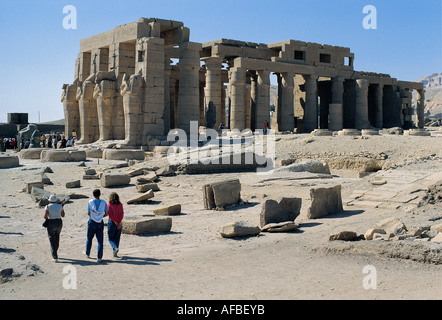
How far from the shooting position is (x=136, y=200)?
40.2 ft

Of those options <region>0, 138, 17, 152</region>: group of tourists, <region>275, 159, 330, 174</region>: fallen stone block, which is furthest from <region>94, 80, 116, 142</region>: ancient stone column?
<region>275, 159, 330, 174</region>: fallen stone block

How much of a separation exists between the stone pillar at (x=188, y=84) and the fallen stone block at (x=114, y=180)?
8.92 metres

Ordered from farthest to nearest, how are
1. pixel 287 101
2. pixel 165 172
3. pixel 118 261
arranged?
pixel 287 101 → pixel 165 172 → pixel 118 261

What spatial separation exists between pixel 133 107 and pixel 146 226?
13.7 meters

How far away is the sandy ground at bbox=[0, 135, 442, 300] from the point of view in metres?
5.56

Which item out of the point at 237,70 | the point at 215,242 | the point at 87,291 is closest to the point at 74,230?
the point at 215,242

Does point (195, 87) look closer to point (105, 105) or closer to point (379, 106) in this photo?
point (105, 105)

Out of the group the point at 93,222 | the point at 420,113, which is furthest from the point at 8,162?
the point at 420,113

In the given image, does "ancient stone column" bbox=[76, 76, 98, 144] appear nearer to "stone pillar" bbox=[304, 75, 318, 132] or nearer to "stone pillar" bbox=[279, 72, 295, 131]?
"stone pillar" bbox=[279, 72, 295, 131]

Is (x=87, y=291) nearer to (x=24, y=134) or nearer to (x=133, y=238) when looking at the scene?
(x=133, y=238)

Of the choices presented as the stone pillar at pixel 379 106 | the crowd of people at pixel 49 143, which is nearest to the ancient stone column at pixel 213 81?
the crowd of people at pixel 49 143

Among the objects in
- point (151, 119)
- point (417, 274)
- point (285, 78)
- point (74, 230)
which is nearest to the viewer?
point (417, 274)

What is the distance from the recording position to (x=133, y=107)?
22.0 m

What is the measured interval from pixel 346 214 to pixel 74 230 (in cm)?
530
